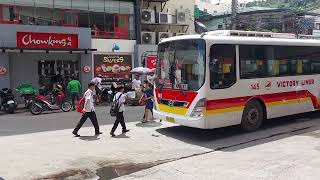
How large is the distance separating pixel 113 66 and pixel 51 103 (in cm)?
761

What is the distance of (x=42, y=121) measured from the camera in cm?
1633

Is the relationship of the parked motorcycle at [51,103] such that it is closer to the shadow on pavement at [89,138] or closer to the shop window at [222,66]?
the shadow on pavement at [89,138]

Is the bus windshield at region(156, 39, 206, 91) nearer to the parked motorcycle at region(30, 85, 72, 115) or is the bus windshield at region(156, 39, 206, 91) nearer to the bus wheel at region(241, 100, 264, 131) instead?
the bus wheel at region(241, 100, 264, 131)

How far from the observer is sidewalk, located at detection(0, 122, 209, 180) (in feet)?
28.2

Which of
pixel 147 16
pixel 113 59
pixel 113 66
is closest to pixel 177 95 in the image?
pixel 113 66

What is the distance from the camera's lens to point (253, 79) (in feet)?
40.2

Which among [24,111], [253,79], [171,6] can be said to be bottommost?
[24,111]

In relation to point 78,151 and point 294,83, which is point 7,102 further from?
point 294,83

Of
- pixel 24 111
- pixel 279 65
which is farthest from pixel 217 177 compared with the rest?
pixel 24 111

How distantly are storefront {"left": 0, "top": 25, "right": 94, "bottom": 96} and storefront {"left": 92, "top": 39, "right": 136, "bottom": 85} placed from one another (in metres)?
1.00

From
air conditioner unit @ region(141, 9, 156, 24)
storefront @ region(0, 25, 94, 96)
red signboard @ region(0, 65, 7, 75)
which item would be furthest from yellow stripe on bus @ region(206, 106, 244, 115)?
air conditioner unit @ region(141, 9, 156, 24)

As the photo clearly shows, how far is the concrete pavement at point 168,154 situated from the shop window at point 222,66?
59.2 inches

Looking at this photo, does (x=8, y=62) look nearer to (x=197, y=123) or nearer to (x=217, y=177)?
(x=197, y=123)

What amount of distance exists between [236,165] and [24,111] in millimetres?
13930
